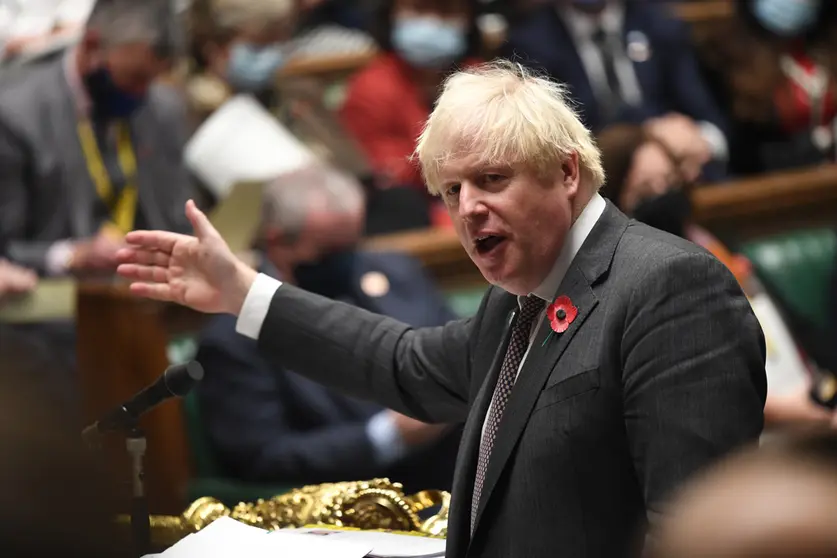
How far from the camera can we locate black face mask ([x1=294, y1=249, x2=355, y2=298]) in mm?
3523

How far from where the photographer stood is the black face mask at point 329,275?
3.52 m

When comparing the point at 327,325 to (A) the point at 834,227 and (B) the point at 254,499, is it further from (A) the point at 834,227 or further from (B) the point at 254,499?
(A) the point at 834,227

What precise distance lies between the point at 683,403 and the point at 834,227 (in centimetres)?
350

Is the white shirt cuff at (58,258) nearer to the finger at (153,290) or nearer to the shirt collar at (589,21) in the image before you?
the finger at (153,290)

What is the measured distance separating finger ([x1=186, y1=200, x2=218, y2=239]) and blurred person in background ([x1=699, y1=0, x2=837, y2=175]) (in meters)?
3.89

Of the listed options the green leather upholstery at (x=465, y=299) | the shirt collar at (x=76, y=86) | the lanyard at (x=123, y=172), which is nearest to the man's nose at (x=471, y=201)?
the green leather upholstery at (x=465, y=299)

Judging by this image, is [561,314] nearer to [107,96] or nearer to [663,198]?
[663,198]

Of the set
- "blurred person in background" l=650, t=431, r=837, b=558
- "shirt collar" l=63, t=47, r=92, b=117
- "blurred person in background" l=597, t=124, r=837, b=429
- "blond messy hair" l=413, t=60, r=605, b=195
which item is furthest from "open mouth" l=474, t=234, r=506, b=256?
"shirt collar" l=63, t=47, r=92, b=117

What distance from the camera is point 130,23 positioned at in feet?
13.6

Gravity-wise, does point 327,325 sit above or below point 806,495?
below

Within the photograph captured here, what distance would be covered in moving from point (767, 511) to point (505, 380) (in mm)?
1073

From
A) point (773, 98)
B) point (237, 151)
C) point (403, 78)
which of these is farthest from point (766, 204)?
point (237, 151)

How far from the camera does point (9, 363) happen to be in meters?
1.15

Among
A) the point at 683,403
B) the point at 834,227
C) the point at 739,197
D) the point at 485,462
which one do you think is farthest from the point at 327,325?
the point at 834,227
